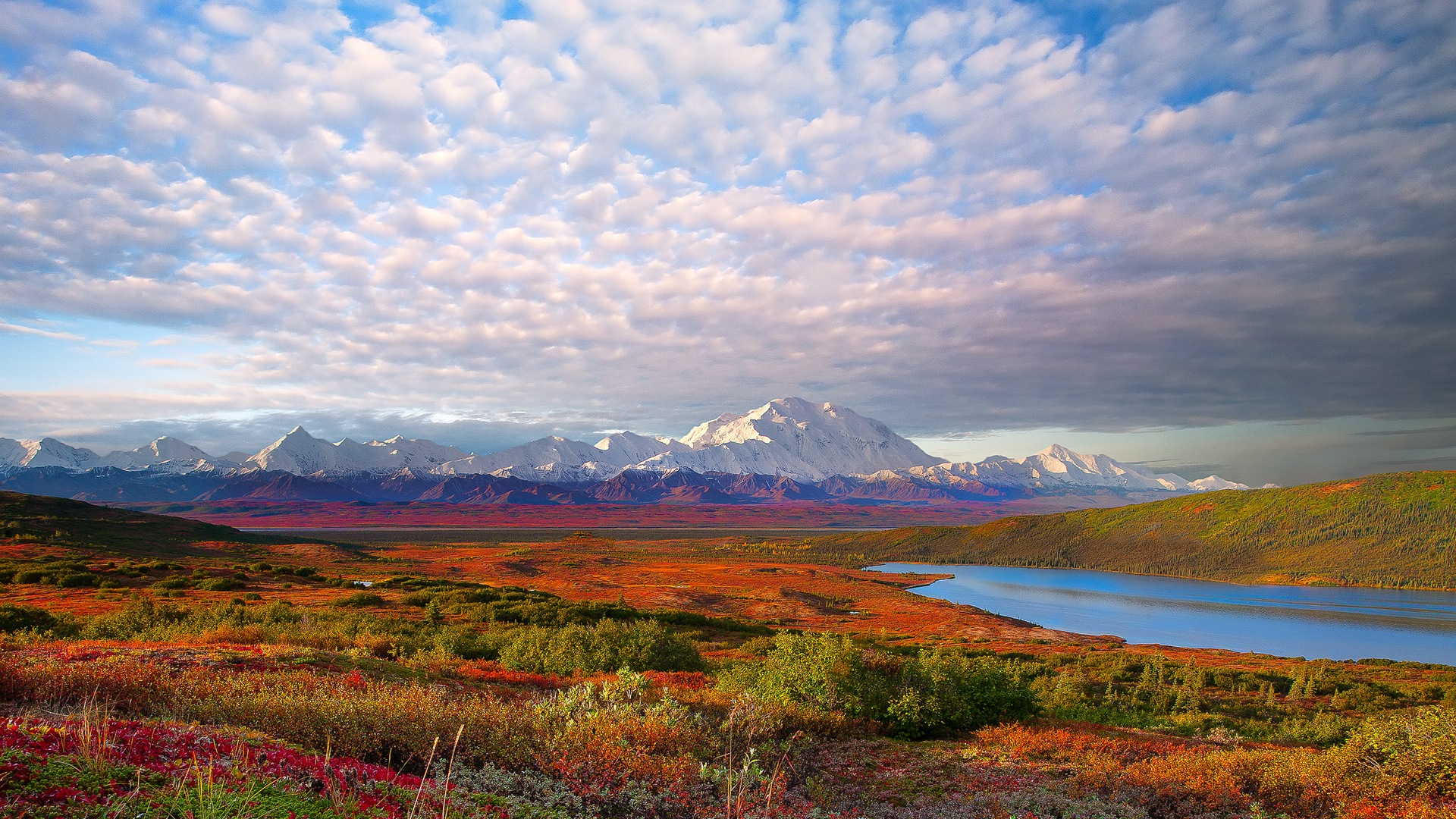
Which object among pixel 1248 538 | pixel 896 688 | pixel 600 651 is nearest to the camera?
pixel 896 688

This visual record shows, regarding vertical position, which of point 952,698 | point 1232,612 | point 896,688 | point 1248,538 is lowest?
point 1232,612

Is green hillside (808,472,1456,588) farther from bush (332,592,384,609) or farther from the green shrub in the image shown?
the green shrub

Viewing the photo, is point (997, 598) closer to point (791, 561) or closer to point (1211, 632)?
point (1211, 632)

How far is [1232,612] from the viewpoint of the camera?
8706 centimetres

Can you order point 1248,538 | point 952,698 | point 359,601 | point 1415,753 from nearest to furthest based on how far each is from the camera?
1. point 1415,753
2. point 952,698
3. point 359,601
4. point 1248,538

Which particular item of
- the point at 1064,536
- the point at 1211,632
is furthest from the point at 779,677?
the point at 1064,536

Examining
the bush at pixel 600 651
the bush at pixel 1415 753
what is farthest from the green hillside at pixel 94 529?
the bush at pixel 1415 753

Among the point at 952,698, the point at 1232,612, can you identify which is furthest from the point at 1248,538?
the point at 952,698

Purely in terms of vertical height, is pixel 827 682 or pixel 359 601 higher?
pixel 827 682

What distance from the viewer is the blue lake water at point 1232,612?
64.6 meters

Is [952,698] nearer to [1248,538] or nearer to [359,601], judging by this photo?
[359,601]

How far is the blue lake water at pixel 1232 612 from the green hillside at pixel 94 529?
312 ft

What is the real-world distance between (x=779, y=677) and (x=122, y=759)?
32.4 feet

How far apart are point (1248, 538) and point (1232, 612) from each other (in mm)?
77873
